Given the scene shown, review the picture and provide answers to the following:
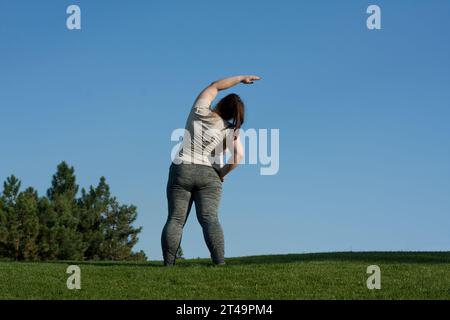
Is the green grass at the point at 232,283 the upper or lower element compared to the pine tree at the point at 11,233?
lower

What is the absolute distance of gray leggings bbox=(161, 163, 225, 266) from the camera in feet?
33.6

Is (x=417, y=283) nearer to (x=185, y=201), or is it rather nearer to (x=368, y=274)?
(x=368, y=274)

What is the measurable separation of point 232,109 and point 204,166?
1066mm

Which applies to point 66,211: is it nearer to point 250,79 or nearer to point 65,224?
point 65,224

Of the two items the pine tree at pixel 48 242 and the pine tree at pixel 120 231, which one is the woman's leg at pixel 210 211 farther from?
the pine tree at pixel 120 231

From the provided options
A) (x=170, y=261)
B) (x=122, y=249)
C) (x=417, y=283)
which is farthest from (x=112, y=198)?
(x=417, y=283)

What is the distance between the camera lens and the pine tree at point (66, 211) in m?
36.2

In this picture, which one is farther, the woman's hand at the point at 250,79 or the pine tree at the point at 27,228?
the pine tree at the point at 27,228

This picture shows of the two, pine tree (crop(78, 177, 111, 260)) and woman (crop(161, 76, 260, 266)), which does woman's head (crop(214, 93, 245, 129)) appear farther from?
pine tree (crop(78, 177, 111, 260))

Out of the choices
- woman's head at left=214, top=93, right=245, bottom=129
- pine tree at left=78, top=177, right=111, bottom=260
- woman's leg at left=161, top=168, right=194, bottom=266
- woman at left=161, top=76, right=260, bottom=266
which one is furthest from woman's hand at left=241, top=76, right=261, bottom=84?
pine tree at left=78, top=177, right=111, bottom=260

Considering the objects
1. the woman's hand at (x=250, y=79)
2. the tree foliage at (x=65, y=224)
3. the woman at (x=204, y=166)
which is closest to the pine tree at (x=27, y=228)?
the tree foliage at (x=65, y=224)
